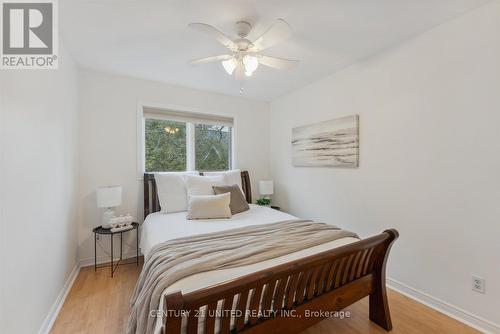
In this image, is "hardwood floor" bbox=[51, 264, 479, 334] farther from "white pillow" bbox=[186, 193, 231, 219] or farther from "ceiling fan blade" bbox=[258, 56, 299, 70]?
"ceiling fan blade" bbox=[258, 56, 299, 70]

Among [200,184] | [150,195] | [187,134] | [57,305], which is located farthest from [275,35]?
[57,305]

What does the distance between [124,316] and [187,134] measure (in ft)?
7.82

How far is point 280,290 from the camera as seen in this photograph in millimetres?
1246

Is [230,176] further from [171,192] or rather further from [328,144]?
[328,144]

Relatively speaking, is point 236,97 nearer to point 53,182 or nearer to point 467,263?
point 53,182

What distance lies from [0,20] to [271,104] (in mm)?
3422

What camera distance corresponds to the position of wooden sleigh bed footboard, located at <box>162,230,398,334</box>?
38.2 inches

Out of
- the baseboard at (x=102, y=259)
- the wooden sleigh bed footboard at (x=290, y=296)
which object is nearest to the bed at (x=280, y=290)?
the wooden sleigh bed footboard at (x=290, y=296)

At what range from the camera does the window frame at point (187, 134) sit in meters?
3.06

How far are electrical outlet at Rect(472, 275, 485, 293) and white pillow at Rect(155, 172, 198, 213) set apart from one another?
112 inches

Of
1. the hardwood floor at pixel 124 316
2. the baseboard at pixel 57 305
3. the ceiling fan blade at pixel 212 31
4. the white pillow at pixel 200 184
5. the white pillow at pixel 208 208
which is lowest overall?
the hardwood floor at pixel 124 316

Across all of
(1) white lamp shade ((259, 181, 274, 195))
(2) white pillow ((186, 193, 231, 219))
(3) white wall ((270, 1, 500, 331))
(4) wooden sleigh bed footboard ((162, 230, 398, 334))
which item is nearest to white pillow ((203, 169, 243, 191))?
(1) white lamp shade ((259, 181, 274, 195))

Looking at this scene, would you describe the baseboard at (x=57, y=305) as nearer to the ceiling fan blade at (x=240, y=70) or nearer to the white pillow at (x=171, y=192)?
the white pillow at (x=171, y=192)

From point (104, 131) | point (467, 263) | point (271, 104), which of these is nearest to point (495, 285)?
point (467, 263)
